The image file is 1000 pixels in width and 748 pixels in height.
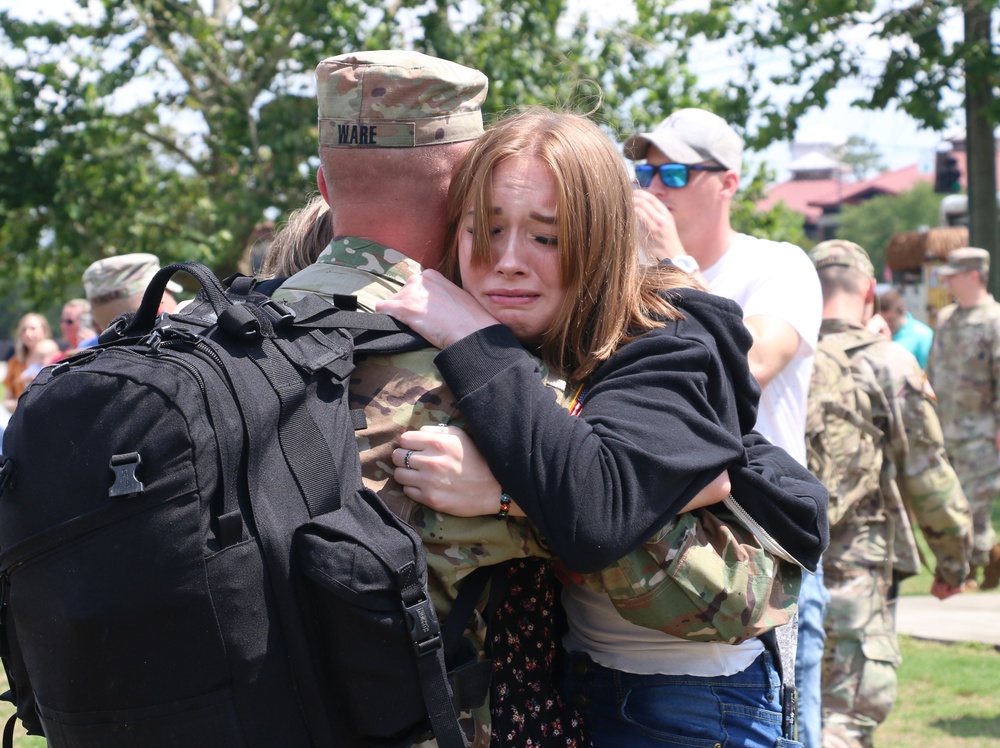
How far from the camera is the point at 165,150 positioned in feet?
38.1

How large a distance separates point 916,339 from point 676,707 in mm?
9210

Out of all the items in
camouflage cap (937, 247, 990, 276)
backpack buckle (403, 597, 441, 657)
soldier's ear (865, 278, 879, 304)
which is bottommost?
camouflage cap (937, 247, 990, 276)

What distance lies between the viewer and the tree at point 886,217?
61997 millimetres

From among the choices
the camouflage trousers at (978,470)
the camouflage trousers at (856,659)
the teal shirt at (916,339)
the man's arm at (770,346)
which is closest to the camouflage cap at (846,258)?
the camouflage trousers at (856,659)

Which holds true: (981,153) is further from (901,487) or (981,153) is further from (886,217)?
(886,217)

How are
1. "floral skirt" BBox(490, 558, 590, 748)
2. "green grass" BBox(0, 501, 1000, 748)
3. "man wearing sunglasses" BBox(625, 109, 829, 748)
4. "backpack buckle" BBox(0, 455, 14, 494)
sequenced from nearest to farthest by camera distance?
"backpack buckle" BBox(0, 455, 14, 494)
"floral skirt" BBox(490, 558, 590, 748)
"man wearing sunglasses" BBox(625, 109, 829, 748)
"green grass" BBox(0, 501, 1000, 748)

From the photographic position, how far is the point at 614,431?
71.4 inches

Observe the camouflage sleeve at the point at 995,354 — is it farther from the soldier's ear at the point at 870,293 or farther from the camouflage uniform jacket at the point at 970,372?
the soldier's ear at the point at 870,293

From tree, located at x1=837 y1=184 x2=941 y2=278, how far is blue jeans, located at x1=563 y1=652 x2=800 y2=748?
203 feet

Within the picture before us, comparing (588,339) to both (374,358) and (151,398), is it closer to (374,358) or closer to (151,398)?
(374,358)

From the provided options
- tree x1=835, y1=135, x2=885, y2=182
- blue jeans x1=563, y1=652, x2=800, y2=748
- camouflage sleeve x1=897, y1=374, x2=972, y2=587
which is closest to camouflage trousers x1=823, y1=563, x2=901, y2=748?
camouflage sleeve x1=897, y1=374, x2=972, y2=587

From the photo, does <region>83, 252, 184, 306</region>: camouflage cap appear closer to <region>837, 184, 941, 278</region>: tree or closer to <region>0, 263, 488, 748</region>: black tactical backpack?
<region>0, 263, 488, 748</region>: black tactical backpack

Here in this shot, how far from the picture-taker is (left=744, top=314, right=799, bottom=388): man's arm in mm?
3234

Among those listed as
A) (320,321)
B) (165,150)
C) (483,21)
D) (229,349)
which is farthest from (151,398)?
(165,150)
